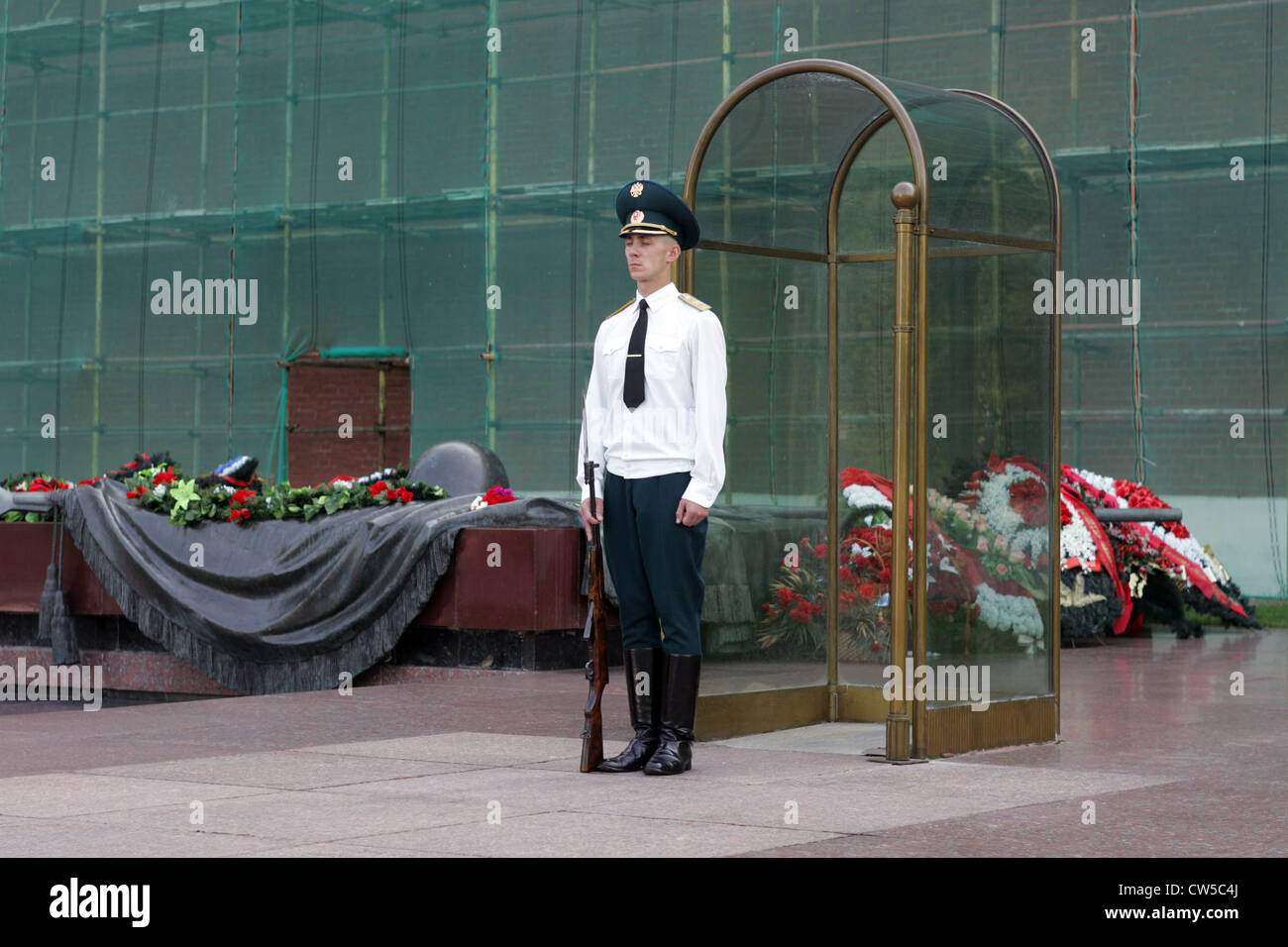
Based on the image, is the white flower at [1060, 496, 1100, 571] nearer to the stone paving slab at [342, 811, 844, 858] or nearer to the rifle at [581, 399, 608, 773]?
the rifle at [581, 399, 608, 773]

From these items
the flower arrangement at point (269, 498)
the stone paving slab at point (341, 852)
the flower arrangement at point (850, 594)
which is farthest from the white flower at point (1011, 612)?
the flower arrangement at point (269, 498)

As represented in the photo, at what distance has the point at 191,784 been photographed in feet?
21.3

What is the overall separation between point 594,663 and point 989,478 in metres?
1.76

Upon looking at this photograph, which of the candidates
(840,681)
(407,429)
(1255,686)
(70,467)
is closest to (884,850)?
(840,681)

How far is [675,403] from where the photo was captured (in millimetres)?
6664

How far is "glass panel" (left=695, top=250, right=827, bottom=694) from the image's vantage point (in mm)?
7559

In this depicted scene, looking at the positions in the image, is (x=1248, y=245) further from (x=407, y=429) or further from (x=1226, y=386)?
(x=407, y=429)

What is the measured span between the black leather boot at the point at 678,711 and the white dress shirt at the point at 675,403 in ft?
2.00

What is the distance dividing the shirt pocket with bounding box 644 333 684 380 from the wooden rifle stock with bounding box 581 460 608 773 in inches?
16.0

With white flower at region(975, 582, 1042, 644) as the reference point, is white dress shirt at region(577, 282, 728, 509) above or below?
above

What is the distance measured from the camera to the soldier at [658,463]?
665cm

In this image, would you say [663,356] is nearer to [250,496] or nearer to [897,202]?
[897,202]

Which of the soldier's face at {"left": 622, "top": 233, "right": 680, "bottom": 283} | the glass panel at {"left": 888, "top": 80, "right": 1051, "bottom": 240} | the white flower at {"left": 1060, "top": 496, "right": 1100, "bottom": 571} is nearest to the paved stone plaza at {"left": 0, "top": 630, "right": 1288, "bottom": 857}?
the soldier's face at {"left": 622, "top": 233, "right": 680, "bottom": 283}

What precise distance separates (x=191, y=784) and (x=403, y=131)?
15181 mm
